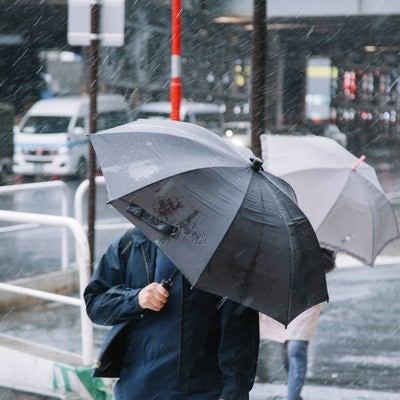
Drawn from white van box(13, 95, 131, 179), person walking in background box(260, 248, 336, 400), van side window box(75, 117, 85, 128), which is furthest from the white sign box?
van side window box(75, 117, 85, 128)

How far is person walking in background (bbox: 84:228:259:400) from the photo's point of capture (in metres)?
3.41

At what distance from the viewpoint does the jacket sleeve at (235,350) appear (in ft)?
11.2

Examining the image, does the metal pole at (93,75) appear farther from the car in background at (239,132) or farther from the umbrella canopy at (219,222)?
the car in background at (239,132)

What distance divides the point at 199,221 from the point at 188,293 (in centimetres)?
31

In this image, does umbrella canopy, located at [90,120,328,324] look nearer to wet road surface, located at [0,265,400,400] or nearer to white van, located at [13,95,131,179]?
wet road surface, located at [0,265,400,400]

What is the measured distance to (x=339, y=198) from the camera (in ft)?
17.3

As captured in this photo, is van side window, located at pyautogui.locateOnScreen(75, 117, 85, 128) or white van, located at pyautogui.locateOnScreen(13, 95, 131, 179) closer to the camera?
white van, located at pyautogui.locateOnScreen(13, 95, 131, 179)

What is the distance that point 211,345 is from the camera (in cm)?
349

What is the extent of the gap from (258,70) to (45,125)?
67.8ft

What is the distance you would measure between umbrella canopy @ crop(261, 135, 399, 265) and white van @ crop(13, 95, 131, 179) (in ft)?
66.0

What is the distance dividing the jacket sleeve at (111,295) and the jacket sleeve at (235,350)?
11.8 inches

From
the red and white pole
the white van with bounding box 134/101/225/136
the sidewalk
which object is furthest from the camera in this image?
the white van with bounding box 134/101/225/136

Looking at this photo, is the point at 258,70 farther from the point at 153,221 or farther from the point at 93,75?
the point at 153,221

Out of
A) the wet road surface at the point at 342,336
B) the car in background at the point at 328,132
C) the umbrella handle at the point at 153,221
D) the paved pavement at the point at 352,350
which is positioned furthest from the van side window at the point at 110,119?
the umbrella handle at the point at 153,221
